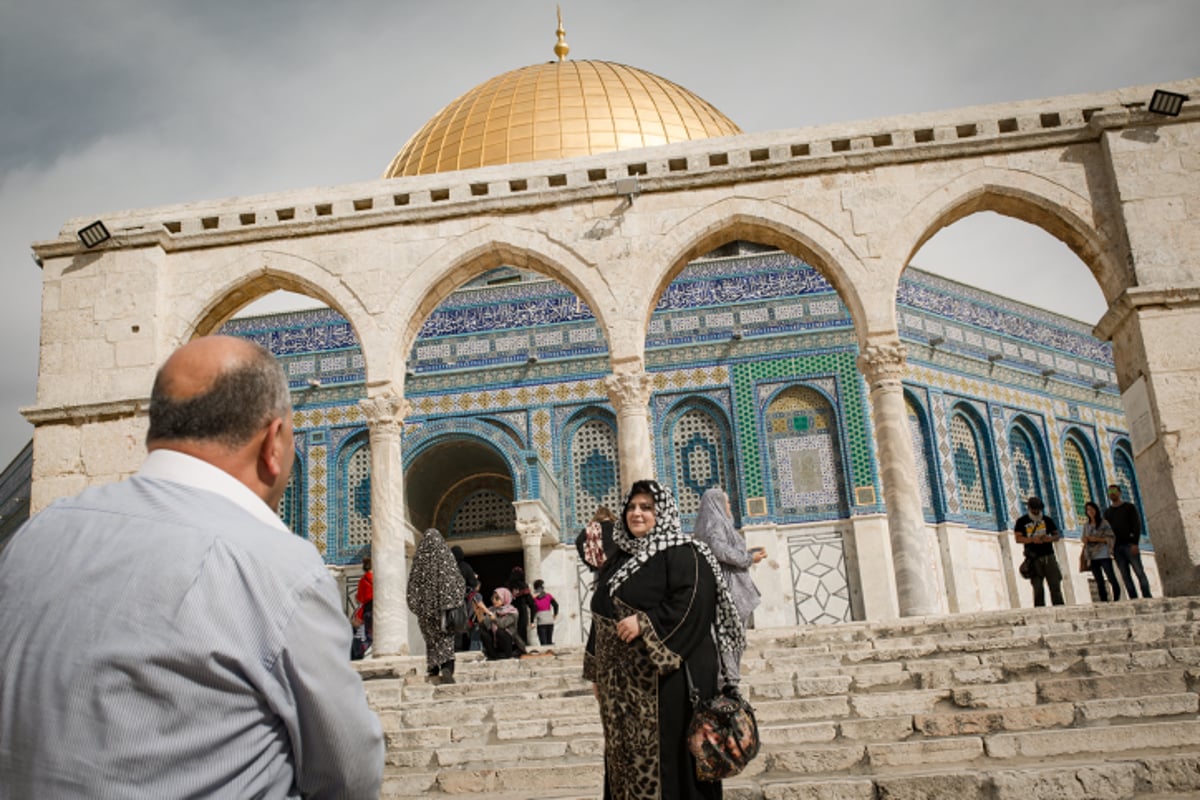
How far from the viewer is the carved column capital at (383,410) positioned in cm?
1051

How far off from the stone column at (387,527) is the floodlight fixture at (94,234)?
307cm

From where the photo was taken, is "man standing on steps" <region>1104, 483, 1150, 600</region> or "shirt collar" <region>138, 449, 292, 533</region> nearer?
"shirt collar" <region>138, 449, 292, 533</region>

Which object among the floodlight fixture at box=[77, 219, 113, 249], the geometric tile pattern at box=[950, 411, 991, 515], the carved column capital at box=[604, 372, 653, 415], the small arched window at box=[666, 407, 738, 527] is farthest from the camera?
the geometric tile pattern at box=[950, 411, 991, 515]

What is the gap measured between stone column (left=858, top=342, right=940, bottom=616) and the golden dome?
35.4 feet

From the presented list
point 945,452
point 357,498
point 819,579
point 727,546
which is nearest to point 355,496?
point 357,498

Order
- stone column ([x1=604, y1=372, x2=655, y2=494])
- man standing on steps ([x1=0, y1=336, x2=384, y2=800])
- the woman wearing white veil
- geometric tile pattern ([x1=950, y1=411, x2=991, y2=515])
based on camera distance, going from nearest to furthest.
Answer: man standing on steps ([x1=0, y1=336, x2=384, y2=800])
the woman wearing white veil
stone column ([x1=604, y1=372, x2=655, y2=494])
geometric tile pattern ([x1=950, y1=411, x2=991, y2=515])

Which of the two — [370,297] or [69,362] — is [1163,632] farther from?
[69,362]

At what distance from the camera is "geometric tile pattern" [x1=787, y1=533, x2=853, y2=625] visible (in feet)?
50.3

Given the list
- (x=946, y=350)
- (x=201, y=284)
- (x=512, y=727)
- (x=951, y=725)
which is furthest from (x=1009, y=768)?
(x=946, y=350)

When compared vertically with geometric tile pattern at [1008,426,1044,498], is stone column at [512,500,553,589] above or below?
below

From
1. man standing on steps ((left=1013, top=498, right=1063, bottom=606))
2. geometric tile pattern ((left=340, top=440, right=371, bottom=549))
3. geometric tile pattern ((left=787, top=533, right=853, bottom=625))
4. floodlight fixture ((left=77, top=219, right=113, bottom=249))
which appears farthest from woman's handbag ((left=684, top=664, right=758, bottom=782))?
geometric tile pattern ((left=340, top=440, right=371, bottom=549))

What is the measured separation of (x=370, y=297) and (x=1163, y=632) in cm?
736

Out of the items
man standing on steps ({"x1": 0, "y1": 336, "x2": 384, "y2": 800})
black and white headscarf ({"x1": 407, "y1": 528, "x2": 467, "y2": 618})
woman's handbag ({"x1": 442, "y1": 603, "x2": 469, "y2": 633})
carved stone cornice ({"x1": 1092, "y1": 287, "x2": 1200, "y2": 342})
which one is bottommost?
man standing on steps ({"x1": 0, "y1": 336, "x2": 384, "y2": 800})

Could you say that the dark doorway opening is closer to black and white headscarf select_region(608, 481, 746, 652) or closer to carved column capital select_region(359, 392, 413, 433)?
carved column capital select_region(359, 392, 413, 433)
